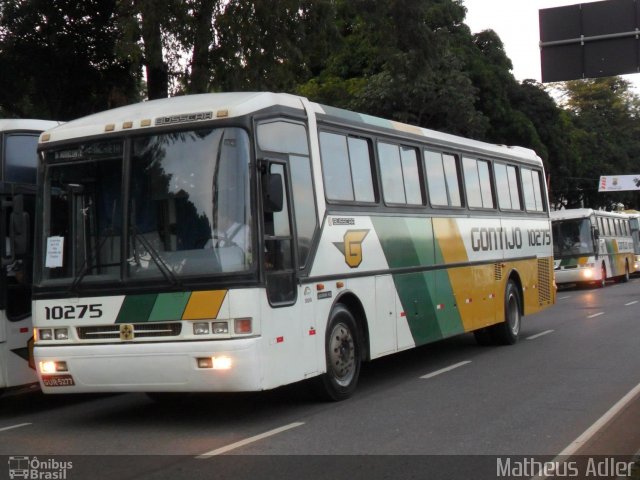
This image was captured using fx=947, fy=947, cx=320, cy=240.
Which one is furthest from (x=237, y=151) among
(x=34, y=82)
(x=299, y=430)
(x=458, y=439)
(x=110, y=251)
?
(x=34, y=82)

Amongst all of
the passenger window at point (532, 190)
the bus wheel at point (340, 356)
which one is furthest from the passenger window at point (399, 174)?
the passenger window at point (532, 190)

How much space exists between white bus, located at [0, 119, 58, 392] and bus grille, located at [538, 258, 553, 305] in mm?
10263

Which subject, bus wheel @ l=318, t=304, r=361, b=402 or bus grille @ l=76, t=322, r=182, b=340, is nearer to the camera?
bus grille @ l=76, t=322, r=182, b=340

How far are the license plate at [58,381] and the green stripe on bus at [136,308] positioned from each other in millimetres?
791

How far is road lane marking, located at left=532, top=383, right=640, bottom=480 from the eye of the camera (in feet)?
23.5

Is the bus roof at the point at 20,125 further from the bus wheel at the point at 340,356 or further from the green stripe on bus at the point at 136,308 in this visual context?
the bus wheel at the point at 340,356

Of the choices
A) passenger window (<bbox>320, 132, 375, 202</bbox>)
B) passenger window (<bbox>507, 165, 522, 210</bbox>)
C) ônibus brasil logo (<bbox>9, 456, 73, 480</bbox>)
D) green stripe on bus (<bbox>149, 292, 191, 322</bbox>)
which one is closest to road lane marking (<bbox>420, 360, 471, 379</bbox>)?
passenger window (<bbox>320, 132, 375, 202</bbox>)

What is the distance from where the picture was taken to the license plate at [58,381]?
9.16 m

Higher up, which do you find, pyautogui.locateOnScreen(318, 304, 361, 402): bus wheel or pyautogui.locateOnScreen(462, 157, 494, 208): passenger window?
pyautogui.locateOnScreen(462, 157, 494, 208): passenger window

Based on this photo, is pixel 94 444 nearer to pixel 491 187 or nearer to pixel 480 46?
pixel 491 187

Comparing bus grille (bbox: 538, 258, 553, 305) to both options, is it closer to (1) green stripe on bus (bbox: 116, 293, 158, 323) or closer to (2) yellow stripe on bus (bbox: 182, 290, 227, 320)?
(2) yellow stripe on bus (bbox: 182, 290, 227, 320)

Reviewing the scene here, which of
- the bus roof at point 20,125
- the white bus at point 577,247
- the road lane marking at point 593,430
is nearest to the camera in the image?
the road lane marking at point 593,430

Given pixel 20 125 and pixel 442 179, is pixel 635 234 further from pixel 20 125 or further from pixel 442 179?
pixel 20 125

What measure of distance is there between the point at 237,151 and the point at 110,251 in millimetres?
1612
